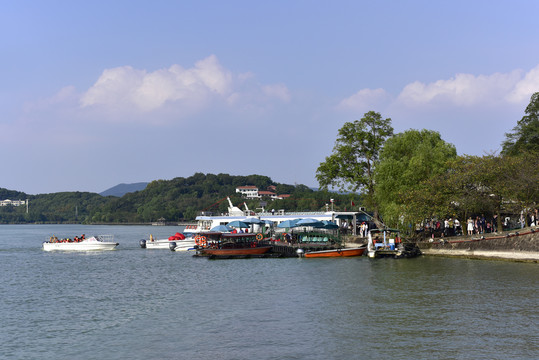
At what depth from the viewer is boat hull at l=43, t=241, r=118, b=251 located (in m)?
72.6

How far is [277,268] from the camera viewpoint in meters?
47.1

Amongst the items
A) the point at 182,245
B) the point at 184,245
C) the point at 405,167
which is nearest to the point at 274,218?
the point at 184,245

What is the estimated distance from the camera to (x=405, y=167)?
5869 cm

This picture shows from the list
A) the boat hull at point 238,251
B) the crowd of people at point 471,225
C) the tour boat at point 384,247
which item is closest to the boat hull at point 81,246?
the boat hull at point 238,251

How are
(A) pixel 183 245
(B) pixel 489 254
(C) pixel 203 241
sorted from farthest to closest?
(A) pixel 183 245 → (C) pixel 203 241 → (B) pixel 489 254

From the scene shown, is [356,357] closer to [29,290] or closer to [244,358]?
[244,358]

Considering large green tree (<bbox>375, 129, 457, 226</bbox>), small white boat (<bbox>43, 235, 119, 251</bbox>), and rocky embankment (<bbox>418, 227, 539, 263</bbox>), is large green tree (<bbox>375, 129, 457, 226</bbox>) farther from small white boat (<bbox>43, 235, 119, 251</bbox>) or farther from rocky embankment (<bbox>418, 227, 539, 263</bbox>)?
small white boat (<bbox>43, 235, 119, 251</bbox>)

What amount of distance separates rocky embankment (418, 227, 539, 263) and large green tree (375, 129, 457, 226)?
4.89 metres

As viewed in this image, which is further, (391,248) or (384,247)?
(384,247)

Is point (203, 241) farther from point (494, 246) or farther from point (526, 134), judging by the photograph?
point (526, 134)

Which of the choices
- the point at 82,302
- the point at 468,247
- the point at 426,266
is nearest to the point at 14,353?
the point at 82,302

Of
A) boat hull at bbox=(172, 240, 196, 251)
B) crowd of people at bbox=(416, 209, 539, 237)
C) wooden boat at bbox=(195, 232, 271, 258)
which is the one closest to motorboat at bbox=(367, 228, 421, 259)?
crowd of people at bbox=(416, 209, 539, 237)

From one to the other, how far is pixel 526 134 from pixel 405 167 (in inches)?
947

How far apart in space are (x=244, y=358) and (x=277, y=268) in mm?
27455
